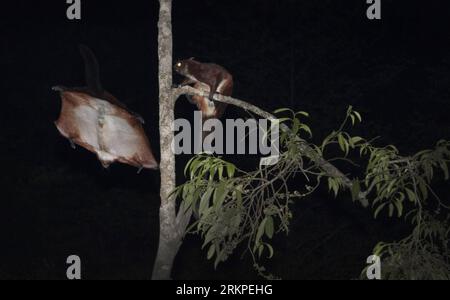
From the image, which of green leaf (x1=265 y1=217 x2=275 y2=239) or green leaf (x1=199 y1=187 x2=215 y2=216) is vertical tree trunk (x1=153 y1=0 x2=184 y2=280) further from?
green leaf (x1=265 y1=217 x2=275 y2=239)

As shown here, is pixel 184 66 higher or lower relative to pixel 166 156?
higher

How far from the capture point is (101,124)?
3.03 m

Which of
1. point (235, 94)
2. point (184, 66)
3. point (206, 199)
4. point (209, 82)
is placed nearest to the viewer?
point (206, 199)

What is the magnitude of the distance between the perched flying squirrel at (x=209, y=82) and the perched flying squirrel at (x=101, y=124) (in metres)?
0.44

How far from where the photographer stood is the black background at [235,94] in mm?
7340

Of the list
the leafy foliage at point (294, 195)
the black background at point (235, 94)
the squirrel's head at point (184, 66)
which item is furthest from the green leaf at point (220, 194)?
the black background at point (235, 94)

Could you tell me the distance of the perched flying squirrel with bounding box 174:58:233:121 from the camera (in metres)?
3.32

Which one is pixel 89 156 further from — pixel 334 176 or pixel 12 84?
pixel 334 176

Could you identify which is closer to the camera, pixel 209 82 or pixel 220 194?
pixel 220 194

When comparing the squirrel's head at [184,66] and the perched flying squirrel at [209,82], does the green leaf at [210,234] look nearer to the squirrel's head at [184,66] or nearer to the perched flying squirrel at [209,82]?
the perched flying squirrel at [209,82]

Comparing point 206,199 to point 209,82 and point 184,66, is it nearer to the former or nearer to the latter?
point 209,82

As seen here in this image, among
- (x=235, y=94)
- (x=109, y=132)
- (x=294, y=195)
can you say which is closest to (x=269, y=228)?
(x=294, y=195)

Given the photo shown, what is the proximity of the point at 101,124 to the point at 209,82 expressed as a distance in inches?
24.7

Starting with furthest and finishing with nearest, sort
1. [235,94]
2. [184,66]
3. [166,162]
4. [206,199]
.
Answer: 1. [235,94]
2. [184,66]
3. [166,162]
4. [206,199]
